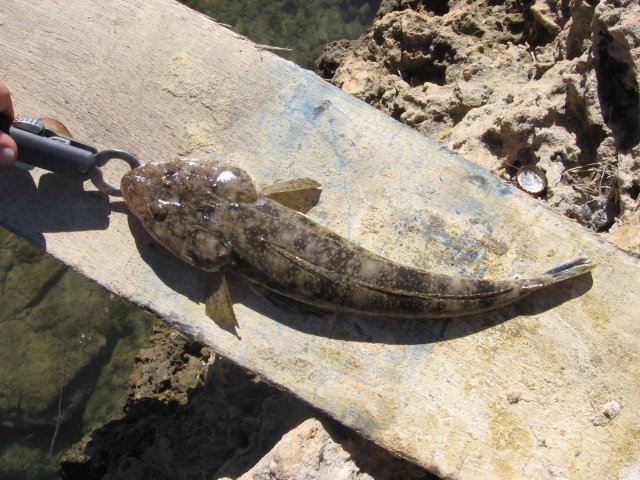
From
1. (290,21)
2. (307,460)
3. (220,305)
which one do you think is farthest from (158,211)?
(290,21)

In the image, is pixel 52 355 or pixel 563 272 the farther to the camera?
pixel 52 355

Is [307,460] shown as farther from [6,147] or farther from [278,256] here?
[6,147]

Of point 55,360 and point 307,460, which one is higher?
point 307,460

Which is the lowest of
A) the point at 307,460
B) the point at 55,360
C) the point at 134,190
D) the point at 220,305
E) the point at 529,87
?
the point at 55,360

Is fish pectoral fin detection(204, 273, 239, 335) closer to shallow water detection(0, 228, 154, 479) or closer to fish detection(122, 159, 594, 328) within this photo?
fish detection(122, 159, 594, 328)

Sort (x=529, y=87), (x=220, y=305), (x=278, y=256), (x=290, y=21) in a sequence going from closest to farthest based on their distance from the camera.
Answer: (x=278, y=256), (x=220, y=305), (x=529, y=87), (x=290, y=21)

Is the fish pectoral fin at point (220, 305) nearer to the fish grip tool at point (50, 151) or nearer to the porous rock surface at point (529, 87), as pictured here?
the fish grip tool at point (50, 151)

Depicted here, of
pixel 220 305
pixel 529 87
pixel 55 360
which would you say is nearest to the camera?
pixel 220 305
